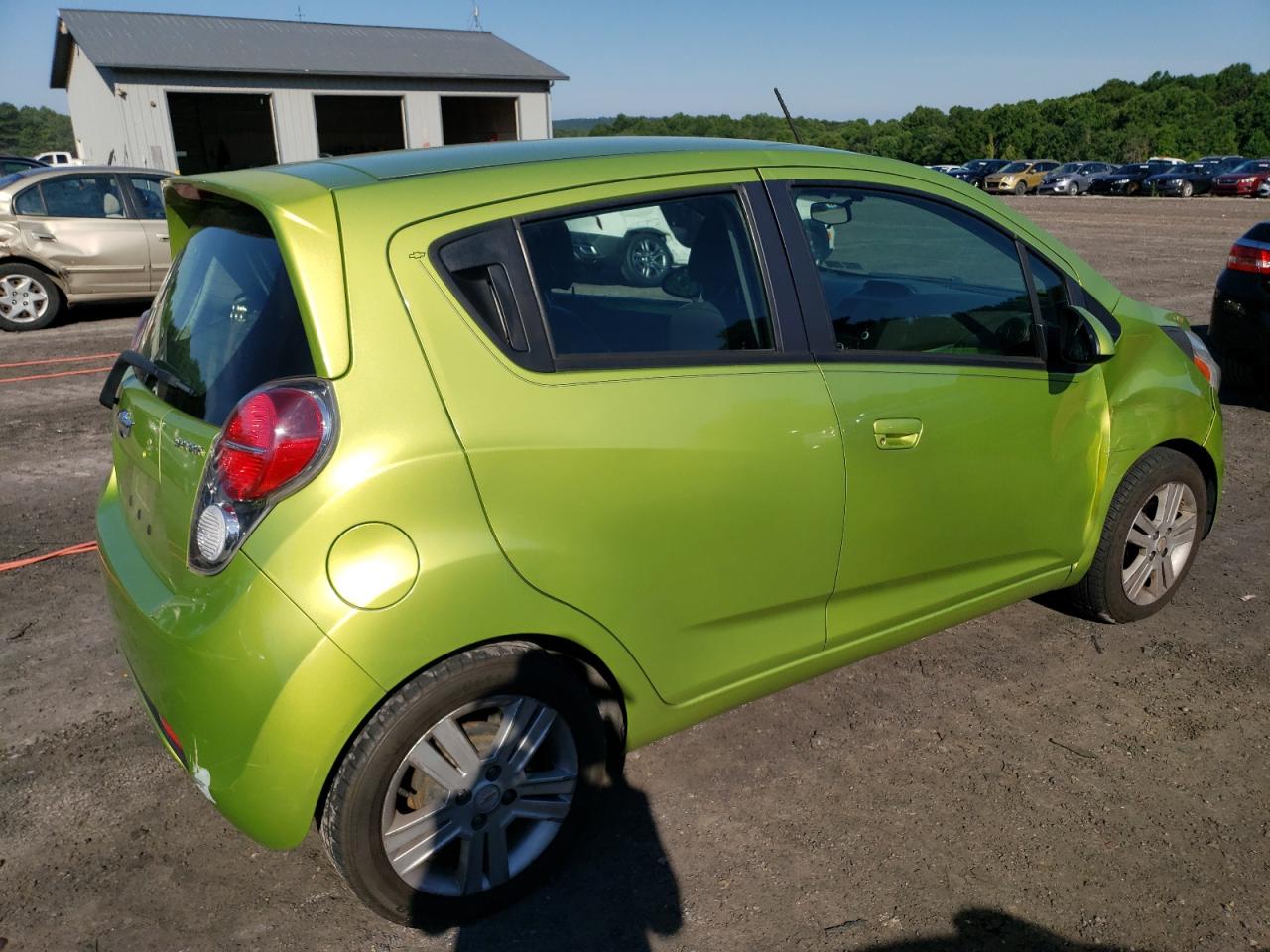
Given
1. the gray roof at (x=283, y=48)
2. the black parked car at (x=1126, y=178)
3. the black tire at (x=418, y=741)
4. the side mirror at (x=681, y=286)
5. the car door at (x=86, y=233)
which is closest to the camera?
the black tire at (x=418, y=741)

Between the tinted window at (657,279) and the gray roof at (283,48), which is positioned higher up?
the gray roof at (283,48)

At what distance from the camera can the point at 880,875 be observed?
8.97 feet

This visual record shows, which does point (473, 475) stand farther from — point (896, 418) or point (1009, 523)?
point (1009, 523)

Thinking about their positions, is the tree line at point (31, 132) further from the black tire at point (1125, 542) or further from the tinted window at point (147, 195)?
the black tire at point (1125, 542)

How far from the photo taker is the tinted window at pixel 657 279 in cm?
260

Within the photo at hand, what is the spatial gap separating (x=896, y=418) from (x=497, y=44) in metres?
33.2

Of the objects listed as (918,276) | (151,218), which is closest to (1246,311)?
(918,276)

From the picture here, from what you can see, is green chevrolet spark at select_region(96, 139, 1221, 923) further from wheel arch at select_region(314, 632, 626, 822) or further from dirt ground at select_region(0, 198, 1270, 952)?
dirt ground at select_region(0, 198, 1270, 952)

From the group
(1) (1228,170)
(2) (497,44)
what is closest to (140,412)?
(2) (497,44)

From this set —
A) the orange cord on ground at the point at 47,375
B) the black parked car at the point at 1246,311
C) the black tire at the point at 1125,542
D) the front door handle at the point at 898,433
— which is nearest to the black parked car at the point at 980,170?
the black parked car at the point at 1246,311

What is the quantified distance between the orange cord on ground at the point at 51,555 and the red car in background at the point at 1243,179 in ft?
143

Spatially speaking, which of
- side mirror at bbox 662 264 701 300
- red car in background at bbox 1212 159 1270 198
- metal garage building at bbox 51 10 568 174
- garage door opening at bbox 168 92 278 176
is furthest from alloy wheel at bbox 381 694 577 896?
red car in background at bbox 1212 159 1270 198

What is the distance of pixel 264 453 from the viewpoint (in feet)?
7.27

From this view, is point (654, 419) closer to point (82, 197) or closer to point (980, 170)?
point (82, 197)
